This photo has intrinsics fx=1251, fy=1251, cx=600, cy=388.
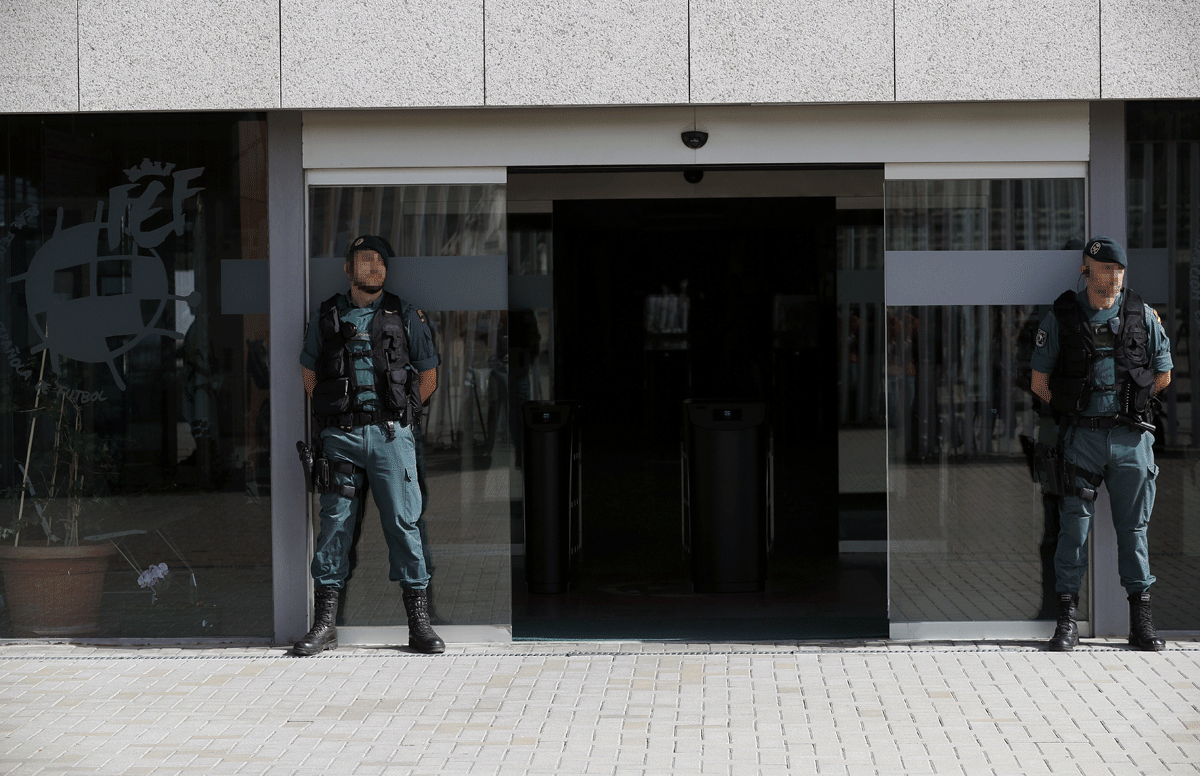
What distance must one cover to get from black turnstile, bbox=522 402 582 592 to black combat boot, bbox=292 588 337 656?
Answer: 1.68 metres

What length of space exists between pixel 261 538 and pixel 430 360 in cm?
128

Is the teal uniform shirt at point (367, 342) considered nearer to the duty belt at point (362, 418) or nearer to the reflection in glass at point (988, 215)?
the duty belt at point (362, 418)

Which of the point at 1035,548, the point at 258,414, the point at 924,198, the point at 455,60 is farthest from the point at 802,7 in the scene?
the point at 258,414

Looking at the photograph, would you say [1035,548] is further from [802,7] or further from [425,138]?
[425,138]

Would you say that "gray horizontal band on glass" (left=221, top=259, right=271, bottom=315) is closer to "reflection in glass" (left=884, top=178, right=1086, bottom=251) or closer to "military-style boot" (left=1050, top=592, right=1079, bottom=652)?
"reflection in glass" (left=884, top=178, right=1086, bottom=251)

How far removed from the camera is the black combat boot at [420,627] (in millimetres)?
6121

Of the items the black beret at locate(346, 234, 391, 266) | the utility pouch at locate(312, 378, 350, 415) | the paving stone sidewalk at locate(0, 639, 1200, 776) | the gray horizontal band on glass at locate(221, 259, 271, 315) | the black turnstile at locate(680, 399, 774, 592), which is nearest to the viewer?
the paving stone sidewalk at locate(0, 639, 1200, 776)

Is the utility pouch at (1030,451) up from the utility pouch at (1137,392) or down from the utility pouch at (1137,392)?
down

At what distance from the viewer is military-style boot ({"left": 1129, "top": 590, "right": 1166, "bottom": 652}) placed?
5906 mm

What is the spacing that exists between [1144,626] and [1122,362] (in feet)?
4.12

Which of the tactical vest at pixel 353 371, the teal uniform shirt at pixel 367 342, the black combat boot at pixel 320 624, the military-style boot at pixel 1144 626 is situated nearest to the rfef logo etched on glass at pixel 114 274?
the teal uniform shirt at pixel 367 342

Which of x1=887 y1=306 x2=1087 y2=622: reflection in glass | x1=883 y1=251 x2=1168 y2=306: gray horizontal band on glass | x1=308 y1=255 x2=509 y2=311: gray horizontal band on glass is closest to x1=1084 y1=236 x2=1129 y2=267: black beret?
x1=883 y1=251 x2=1168 y2=306: gray horizontal band on glass

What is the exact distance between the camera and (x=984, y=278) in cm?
623

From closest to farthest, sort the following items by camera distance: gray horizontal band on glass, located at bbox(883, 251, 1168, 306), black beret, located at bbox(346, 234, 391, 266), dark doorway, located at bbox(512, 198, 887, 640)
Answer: black beret, located at bbox(346, 234, 391, 266)
gray horizontal band on glass, located at bbox(883, 251, 1168, 306)
dark doorway, located at bbox(512, 198, 887, 640)
